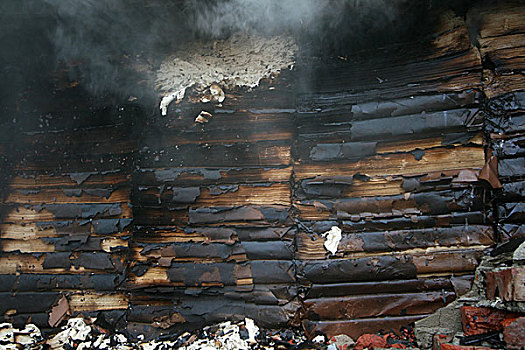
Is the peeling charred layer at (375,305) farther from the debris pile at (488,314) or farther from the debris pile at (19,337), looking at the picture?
the debris pile at (19,337)

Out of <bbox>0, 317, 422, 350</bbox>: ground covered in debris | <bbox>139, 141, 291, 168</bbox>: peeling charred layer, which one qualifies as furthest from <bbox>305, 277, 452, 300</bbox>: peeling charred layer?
<bbox>139, 141, 291, 168</bbox>: peeling charred layer

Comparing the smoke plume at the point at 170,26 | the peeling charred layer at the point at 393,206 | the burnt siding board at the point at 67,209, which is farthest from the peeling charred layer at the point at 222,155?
the smoke plume at the point at 170,26

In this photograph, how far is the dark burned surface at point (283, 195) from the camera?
83.1 inches

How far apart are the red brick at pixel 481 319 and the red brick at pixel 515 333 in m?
0.12

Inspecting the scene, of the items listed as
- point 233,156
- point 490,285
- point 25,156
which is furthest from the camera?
point 25,156

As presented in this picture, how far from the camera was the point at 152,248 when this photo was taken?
2.42 metres

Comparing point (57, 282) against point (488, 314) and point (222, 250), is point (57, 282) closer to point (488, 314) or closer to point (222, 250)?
point (222, 250)

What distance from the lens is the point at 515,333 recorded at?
5.25 ft

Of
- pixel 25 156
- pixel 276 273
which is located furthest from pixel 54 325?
pixel 276 273

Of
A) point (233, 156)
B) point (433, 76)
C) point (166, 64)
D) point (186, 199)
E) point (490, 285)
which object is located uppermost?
point (166, 64)

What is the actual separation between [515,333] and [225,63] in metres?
2.25

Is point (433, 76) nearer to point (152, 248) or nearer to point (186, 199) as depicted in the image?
point (186, 199)

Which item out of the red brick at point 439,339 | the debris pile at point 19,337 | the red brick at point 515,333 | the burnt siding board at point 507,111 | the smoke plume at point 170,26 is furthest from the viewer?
the debris pile at point 19,337

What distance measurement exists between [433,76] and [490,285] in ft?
4.17
